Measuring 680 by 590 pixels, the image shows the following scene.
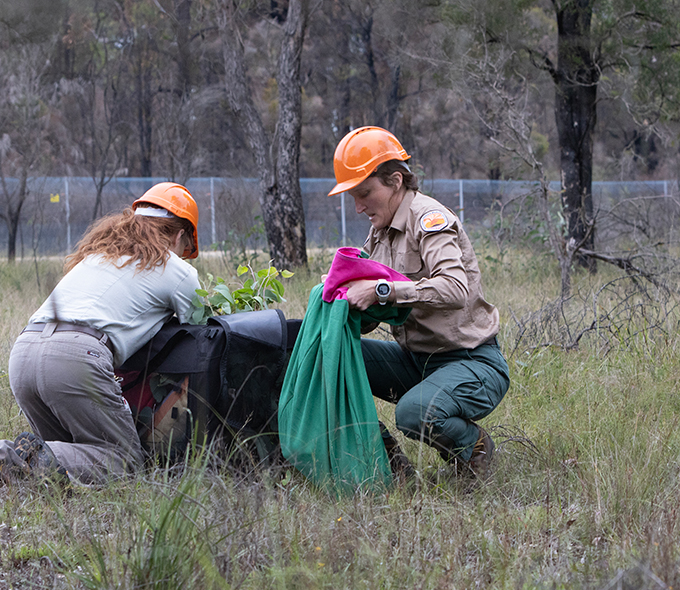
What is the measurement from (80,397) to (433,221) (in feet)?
5.20

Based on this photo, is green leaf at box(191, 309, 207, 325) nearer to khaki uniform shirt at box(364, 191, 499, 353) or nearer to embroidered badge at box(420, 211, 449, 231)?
khaki uniform shirt at box(364, 191, 499, 353)

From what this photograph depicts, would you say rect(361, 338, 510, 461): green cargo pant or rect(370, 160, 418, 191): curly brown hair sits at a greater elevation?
rect(370, 160, 418, 191): curly brown hair

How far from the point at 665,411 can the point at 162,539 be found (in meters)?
2.62

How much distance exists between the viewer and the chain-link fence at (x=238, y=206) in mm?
10914

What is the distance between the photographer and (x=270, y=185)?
8.91 metres

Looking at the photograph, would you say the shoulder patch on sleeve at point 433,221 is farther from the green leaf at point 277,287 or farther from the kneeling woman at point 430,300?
the green leaf at point 277,287

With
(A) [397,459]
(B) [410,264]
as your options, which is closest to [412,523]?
(A) [397,459]

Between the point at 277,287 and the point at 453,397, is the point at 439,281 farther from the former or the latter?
the point at 277,287

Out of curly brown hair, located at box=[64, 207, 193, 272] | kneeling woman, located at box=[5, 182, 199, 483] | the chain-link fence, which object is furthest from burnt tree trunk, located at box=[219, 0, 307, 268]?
kneeling woman, located at box=[5, 182, 199, 483]

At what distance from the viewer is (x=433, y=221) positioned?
8.70ft

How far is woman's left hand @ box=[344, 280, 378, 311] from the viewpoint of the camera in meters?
2.51

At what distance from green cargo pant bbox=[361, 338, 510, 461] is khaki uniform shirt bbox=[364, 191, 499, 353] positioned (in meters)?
0.07

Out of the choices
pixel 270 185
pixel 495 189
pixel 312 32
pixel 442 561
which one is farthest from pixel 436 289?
pixel 312 32

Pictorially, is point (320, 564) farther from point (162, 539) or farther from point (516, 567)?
point (516, 567)
